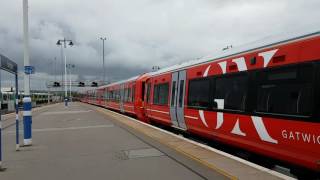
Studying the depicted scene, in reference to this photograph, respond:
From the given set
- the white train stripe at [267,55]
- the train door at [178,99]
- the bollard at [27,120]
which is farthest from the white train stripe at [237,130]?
the bollard at [27,120]

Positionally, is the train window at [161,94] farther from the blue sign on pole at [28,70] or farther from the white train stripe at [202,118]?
the blue sign on pole at [28,70]

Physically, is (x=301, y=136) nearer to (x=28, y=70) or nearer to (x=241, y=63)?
(x=241, y=63)

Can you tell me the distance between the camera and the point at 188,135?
54.1 ft

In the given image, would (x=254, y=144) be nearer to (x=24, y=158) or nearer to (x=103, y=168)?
(x=103, y=168)

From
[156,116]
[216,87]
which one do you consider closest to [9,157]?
[216,87]

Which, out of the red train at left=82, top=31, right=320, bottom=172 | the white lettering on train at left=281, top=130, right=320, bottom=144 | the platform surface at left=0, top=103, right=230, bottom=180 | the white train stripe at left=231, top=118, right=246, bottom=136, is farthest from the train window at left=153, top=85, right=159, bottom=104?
the white lettering on train at left=281, top=130, right=320, bottom=144

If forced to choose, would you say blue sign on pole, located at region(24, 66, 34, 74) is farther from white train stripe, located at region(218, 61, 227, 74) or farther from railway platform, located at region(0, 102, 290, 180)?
white train stripe, located at region(218, 61, 227, 74)

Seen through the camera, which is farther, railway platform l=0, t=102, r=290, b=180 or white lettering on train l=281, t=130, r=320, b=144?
railway platform l=0, t=102, r=290, b=180

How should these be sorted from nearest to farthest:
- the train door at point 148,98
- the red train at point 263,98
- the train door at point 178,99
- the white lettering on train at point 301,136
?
1. the white lettering on train at point 301,136
2. the red train at point 263,98
3. the train door at point 178,99
4. the train door at point 148,98

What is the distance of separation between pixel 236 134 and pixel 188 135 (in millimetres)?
6457

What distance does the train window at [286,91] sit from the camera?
726 centimetres

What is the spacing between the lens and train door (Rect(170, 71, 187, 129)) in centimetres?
1514

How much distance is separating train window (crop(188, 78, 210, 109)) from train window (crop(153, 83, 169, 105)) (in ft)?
11.7

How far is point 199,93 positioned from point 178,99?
8.41 ft
